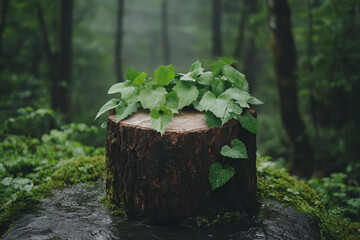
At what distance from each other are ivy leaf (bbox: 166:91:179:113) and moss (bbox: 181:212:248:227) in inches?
37.7

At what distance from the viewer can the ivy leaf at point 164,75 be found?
2.62 meters

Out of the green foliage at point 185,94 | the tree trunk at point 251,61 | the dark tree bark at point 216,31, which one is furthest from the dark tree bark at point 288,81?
the tree trunk at point 251,61

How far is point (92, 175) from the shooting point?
11.9ft

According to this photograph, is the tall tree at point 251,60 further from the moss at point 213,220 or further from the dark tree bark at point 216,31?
the moss at point 213,220

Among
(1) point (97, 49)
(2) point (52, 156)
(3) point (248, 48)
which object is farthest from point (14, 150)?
(1) point (97, 49)

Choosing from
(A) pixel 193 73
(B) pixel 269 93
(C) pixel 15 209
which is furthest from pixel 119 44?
(C) pixel 15 209

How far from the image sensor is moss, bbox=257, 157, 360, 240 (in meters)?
2.57

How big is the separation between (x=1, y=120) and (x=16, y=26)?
827cm

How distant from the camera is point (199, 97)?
9.18 feet

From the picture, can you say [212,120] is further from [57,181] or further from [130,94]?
[57,181]

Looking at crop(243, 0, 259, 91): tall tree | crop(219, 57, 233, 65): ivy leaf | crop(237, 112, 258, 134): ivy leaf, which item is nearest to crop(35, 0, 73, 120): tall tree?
crop(219, 57, 233, 65): ivy leaf

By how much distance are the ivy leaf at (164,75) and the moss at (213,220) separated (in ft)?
4.04

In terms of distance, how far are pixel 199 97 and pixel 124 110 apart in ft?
2.40

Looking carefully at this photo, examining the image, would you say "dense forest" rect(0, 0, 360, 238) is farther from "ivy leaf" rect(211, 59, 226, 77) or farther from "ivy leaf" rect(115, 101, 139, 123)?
"ivy leaf" rect(115, 101, 139, 123)
